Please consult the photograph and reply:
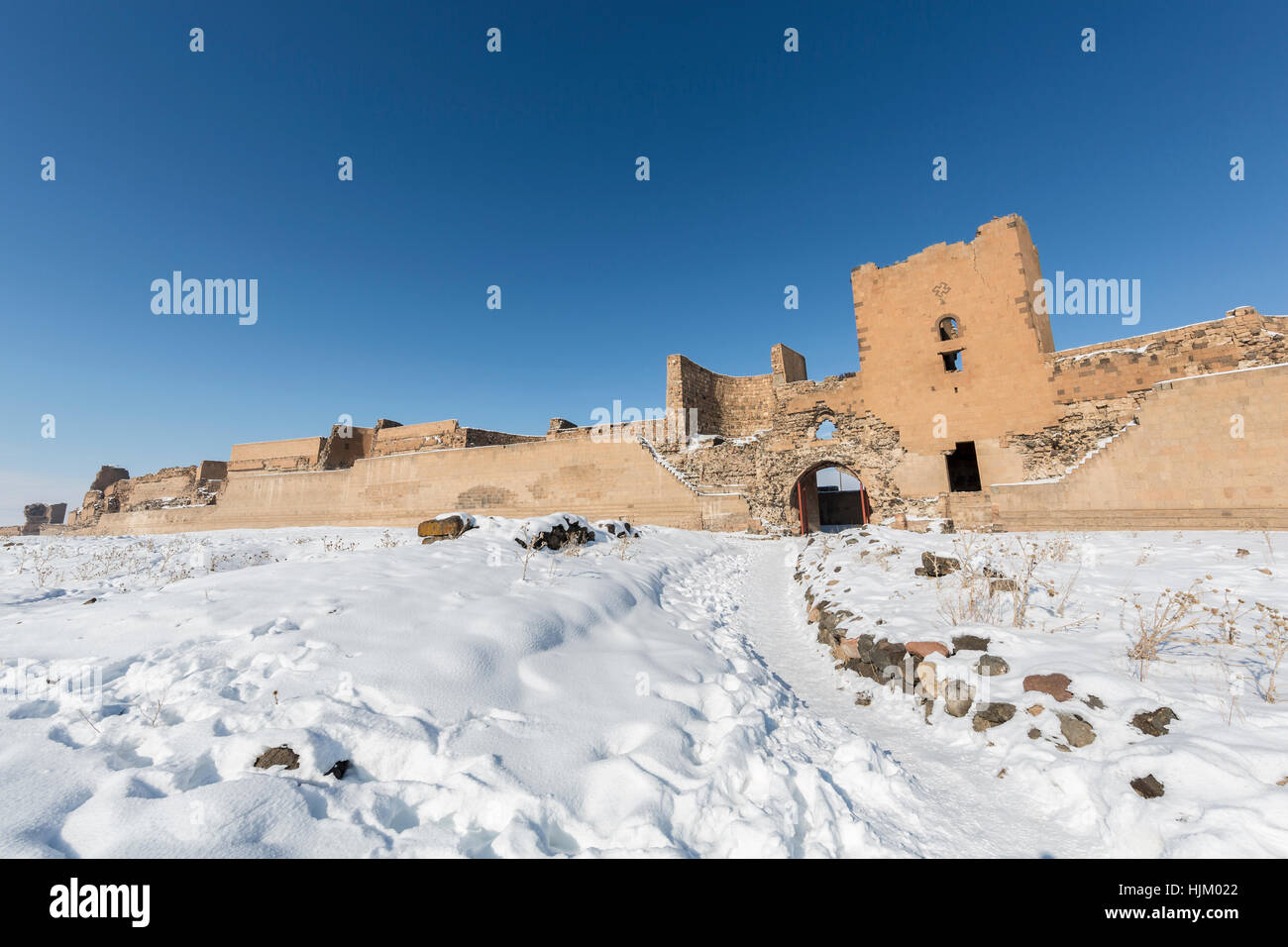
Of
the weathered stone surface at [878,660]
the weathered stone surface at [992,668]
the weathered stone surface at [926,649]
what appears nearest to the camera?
the weathered stone surface at [992,668]

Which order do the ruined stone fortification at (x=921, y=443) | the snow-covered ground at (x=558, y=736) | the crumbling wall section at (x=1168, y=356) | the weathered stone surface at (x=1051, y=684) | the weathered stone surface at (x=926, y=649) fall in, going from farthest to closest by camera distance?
1. the crumbling wall section at (x=1168, y=356)
2. the ruined stone fortification at (x=921, y=443)
3. the weathered stone surface at (x=926, y=649)
4. the weathered stone surface at (x=1051, y=684)
5. the snow-covered ground at (x=558, y=736)

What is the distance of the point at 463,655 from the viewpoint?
3.16 m

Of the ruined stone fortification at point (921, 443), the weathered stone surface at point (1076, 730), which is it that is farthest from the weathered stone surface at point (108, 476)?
the weathered stone surface at point (1076, 730)

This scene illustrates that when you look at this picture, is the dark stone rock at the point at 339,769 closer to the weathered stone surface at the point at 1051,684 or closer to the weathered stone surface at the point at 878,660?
the weathered stone surface at the point at 878,660

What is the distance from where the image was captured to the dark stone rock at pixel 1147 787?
219 cm

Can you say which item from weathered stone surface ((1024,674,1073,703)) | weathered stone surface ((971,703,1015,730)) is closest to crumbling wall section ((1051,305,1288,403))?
weathered stone surface ((1024,674,1073,703))

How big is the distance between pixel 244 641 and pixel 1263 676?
21.0 feet

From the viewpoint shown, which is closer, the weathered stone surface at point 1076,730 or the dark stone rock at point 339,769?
the dark stone rock at point 339,769

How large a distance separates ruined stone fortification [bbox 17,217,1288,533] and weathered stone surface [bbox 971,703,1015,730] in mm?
10401

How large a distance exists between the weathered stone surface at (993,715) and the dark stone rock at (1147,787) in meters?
0.82

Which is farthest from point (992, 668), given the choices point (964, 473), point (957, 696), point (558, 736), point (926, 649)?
point (964, 473)

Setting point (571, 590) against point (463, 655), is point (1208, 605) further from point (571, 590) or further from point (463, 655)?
point (463, 655)

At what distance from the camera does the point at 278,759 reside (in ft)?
6.74
